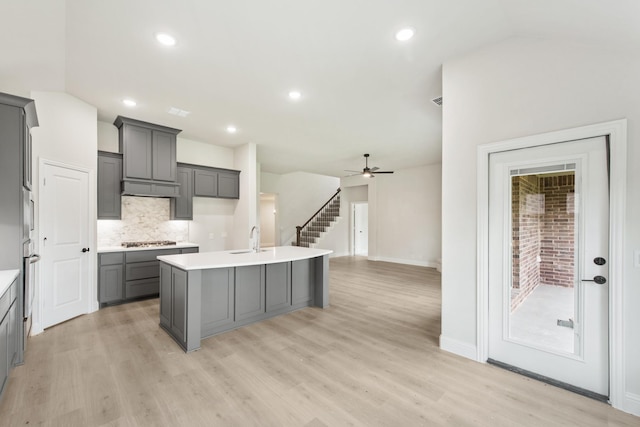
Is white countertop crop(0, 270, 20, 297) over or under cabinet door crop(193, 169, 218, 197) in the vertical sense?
under

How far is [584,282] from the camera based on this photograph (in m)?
2.25

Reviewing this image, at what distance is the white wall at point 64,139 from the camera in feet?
11.3

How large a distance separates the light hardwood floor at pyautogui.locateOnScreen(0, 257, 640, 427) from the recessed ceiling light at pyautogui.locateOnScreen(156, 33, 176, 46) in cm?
306

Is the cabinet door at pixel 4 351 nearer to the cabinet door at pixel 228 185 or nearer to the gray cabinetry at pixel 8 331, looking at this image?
the gray cabinetry at pixel 8 331

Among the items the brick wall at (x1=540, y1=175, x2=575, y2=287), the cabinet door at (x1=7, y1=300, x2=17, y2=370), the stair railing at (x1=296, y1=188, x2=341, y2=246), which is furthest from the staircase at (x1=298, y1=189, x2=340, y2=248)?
the brick wall at (x1=540, y1=175, x2=575, y2=287)

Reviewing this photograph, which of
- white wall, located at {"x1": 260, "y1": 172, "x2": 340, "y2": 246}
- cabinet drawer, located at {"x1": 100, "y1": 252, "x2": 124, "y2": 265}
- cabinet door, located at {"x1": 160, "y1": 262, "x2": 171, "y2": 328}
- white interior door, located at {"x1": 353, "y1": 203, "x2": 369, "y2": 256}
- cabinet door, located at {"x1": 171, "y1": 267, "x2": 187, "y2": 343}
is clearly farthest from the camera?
white interior door, located at {"x1": 353, "y1": 203, "x2": 369, "y2": 256}

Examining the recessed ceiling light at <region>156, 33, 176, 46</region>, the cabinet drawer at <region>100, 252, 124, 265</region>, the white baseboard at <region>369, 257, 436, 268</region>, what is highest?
the recessed ceiling light at <region>156, 33, 176, 46</region>

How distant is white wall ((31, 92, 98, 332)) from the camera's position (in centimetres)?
344

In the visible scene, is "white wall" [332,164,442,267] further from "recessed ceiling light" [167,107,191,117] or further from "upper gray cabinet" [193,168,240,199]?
"recessed ceiling light" [167,107,191,117]

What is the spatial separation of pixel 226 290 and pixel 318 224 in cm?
735

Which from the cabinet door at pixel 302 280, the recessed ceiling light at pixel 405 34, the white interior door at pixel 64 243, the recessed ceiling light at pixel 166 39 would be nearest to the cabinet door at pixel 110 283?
the white interior door at pixel 64 243

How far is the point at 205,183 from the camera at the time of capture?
5.71m

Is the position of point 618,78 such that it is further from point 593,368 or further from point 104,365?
point 104,365

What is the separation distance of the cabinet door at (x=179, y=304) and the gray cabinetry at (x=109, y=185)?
7.16 feet
